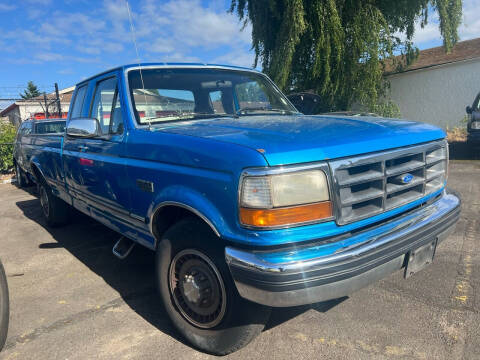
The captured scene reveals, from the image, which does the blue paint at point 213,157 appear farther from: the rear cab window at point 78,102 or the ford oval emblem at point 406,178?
the rear cab window at point 78,102

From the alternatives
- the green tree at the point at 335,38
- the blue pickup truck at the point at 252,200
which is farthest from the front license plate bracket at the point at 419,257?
the green tree at the point at 335,38

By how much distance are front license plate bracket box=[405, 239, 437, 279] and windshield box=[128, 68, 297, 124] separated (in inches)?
70.5

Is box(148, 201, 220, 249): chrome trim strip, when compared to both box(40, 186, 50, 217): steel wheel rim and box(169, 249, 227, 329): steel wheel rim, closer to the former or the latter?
box(169, 249, 227, 329): steel wheel rim

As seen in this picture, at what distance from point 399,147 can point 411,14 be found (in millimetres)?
12757

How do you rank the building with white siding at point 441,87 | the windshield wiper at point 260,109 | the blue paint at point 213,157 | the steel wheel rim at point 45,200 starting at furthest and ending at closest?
the building with white siding at point 441,87 → the steel wheel rim at point 45,200 → the windshield wiper at point 260,109 → the blue paint at point 213,157

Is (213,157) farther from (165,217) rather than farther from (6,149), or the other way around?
(6,149)

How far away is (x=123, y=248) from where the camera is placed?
3307mm

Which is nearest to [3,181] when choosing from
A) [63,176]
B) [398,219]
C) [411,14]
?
[63,176]

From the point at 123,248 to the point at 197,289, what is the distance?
3.95ft

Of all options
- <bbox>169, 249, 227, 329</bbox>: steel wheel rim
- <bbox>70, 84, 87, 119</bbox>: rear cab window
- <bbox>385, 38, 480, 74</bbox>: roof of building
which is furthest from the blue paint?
<bbox>385, 38, 480, 74</bbox>: roof of building

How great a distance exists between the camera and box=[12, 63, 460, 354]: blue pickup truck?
6.36 ft

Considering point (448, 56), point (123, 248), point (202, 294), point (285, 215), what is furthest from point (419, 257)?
point (448, 56)

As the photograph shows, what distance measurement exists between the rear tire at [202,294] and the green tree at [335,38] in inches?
408

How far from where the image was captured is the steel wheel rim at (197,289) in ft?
7.45
